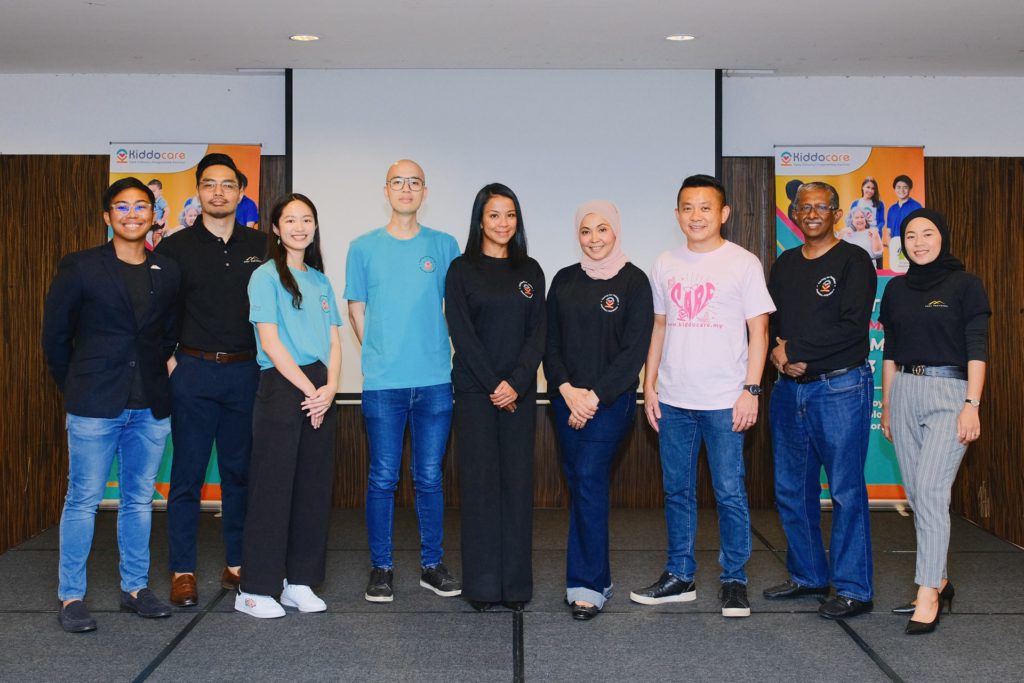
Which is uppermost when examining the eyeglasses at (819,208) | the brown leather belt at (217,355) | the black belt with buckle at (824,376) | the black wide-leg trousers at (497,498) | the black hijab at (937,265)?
the eyeglasses at (819,208)

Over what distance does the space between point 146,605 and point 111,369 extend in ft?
3.02

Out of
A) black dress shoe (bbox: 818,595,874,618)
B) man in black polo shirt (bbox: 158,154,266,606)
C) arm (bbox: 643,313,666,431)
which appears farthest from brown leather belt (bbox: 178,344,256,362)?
black dress shoe (bbox: 818,595,874,618)

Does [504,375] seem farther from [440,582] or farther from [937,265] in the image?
[937,265]

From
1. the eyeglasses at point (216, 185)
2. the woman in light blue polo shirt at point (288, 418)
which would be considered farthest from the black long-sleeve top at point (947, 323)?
the eyeglasses at point (216, 185)

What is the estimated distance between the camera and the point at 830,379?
357cm

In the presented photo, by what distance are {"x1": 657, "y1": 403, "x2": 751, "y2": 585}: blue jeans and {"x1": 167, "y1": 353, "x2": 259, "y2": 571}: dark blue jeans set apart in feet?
5.51

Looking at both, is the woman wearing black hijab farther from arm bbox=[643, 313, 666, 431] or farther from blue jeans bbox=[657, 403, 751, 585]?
arm bbox=[643, 313, 666, 431]

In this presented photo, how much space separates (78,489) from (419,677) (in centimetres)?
148

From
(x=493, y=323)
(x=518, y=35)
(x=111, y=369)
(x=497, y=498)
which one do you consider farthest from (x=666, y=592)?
(x=518, y=35)

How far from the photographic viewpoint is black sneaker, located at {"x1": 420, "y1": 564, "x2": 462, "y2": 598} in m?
3.85

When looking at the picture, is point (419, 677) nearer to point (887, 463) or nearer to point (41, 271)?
point (887, 463)

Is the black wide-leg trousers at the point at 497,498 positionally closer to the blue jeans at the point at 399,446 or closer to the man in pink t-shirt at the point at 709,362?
the blue jeans at the point at 399,446

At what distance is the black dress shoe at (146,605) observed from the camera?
141 inches

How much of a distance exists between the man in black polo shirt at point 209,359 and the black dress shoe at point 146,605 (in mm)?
105
